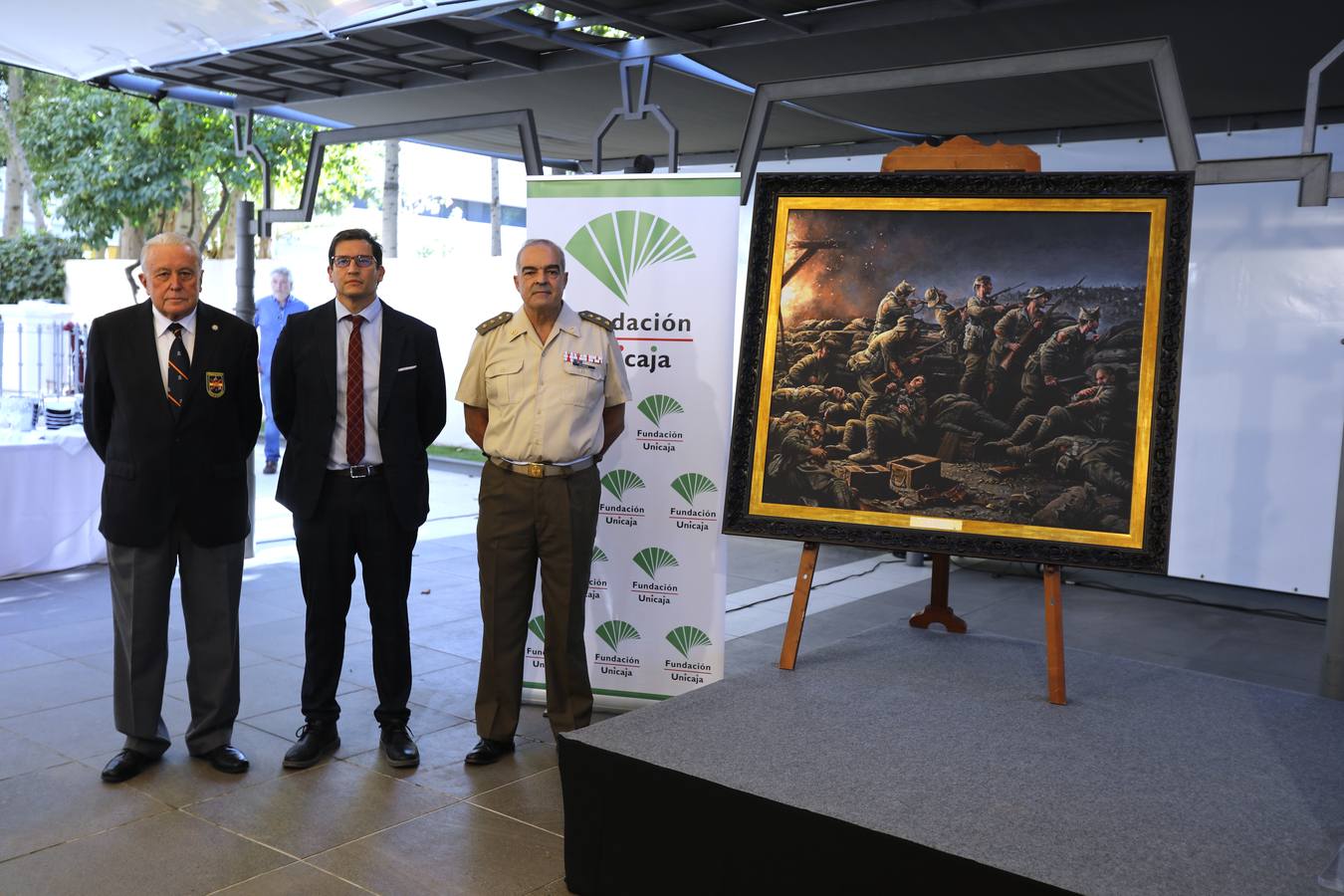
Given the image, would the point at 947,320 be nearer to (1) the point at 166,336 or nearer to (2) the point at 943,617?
(2) the point at 943,617

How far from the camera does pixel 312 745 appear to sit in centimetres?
372

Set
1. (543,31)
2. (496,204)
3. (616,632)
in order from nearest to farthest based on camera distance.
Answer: (616,632) < (543,31) < (496,204)

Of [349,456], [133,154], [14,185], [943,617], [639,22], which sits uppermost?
[14,185]

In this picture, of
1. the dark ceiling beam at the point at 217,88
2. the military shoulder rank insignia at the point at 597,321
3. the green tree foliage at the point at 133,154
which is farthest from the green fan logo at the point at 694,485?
the green tree foliage at the point at 133,154

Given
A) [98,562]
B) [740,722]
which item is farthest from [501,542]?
[98,562]

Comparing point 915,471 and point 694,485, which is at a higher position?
point 915,471

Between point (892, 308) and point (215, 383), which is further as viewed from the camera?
point (892, 308)

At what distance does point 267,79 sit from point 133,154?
993cm

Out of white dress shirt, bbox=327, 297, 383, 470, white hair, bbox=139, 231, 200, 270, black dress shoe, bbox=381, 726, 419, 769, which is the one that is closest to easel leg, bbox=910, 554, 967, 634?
black dress shoe, bbox=381, 726, 419, 769

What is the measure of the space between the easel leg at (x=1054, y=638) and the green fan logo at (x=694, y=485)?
1262mm

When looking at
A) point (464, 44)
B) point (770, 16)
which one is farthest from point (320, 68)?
point (770, 16)

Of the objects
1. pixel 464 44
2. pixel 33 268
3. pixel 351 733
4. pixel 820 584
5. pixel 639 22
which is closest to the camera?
pixel 351 733

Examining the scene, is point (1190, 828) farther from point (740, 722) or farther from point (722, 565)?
point (722, 565)

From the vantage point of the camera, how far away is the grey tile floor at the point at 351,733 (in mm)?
3018
